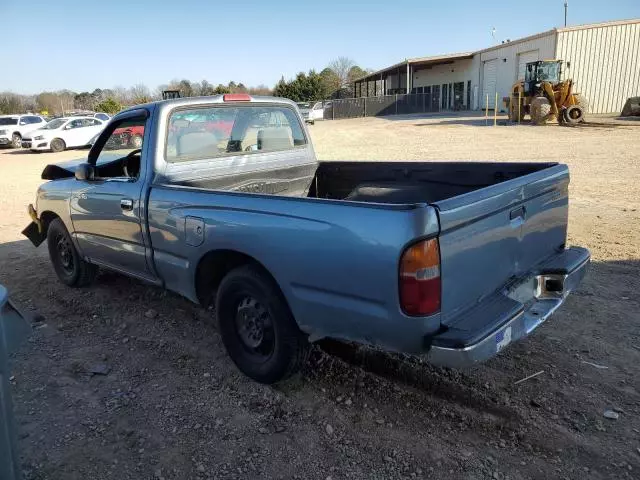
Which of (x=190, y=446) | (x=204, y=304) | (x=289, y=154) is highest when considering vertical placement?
(x=289, y=154)

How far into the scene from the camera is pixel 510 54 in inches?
1438

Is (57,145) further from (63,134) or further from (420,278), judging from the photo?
(420,278)

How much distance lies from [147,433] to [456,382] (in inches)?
76.7

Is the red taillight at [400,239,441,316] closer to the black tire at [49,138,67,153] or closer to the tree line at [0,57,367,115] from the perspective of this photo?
the black tire at [49,138,67,153]

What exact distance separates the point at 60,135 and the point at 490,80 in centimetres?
3174

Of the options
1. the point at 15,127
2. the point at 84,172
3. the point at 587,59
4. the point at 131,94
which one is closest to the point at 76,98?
the point at 131,94

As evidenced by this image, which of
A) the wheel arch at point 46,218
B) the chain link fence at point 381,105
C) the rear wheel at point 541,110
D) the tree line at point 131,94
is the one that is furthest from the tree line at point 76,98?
the wheel arch at point 46,218

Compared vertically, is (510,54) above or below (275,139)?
above

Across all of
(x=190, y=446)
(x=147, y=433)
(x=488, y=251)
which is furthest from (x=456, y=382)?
(x=147, y=433)

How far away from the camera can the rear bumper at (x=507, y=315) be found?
2482mm

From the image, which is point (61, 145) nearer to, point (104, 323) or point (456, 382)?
point (104, 323)

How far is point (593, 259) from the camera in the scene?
5.55m

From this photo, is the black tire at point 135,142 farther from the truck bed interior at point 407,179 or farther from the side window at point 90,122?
the side window at point 90,122

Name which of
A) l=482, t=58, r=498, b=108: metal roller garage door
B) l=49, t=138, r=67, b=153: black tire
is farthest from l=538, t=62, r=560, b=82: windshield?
l=49, t=138, r=67, b=153: black tire
